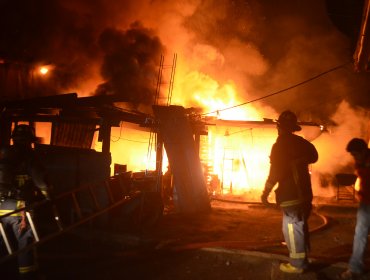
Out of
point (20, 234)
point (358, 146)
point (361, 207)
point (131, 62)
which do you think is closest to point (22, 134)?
point (20, 234)

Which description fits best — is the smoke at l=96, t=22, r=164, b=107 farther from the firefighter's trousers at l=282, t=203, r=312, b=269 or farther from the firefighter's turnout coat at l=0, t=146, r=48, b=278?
the firefighter's trousers at l=282, t=203, r=312, b=269

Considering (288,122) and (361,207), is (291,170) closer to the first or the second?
(288,122)

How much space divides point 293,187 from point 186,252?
2557mm

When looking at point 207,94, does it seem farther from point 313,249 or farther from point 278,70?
point 313,249

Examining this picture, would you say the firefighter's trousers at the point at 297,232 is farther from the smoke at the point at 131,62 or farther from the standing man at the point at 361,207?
the smoke at the point at 131,62

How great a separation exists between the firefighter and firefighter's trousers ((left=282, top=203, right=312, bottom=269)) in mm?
3599

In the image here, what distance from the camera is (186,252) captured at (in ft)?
19.8

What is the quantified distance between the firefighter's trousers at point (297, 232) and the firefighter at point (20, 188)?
3.60 metres

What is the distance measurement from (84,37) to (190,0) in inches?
344

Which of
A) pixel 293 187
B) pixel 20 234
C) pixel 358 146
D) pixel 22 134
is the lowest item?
pixel 20 234

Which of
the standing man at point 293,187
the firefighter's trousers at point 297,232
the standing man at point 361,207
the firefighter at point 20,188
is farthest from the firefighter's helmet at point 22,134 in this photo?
the standing man at point 361,207

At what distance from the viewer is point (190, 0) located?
2383cm

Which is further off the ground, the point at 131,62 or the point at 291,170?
the point at 131,62

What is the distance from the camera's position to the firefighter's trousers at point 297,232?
4.56m
